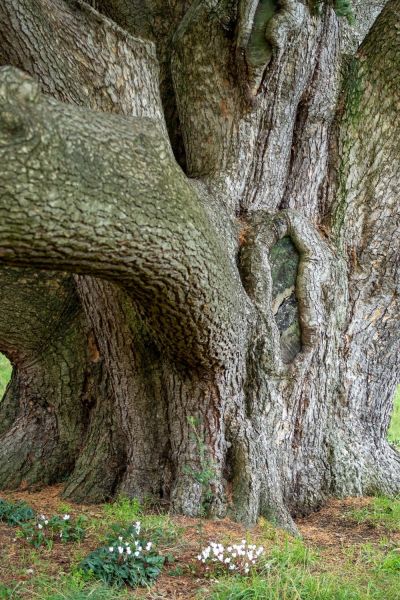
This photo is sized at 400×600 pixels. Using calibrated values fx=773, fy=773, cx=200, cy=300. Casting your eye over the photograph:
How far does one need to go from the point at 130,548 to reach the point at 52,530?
72cm

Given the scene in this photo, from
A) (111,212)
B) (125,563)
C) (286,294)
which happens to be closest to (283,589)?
(125,563)

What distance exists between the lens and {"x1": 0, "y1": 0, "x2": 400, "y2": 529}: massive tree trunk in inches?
171

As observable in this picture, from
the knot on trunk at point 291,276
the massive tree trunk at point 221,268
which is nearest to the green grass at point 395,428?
the massive tree trunk at point 221,268

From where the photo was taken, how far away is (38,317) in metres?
5.70

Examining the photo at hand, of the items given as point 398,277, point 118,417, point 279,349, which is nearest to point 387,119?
point 398,277

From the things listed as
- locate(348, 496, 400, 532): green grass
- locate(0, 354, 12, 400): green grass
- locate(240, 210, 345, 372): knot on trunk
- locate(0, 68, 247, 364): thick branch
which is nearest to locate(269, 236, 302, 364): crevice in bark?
locate(240, 210, 345, 372): knot on trunk

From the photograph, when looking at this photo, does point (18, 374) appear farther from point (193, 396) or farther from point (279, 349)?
point (279, 349)

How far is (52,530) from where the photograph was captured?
14.7 feet

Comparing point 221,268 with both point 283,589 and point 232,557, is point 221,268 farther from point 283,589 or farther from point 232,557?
point 283,589

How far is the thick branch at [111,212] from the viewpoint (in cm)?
330

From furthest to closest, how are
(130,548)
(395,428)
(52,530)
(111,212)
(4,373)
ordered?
(4,373) → (395,428) → (52,530) → (130,548) → (111,212)

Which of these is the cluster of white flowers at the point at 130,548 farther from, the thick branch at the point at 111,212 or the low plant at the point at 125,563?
the thick branch at the point at 111,212

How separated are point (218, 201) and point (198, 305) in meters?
1.07

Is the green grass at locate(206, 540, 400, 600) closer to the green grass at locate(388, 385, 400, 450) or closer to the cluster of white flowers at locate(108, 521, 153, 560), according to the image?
the cluster of white flowers at locate(108, 521, 153, 560)
